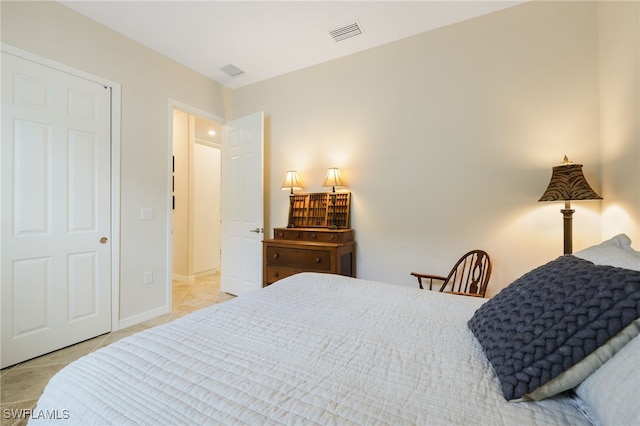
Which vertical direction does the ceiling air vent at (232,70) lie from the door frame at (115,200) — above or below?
above

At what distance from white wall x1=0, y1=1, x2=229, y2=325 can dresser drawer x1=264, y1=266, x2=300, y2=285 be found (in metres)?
1.13

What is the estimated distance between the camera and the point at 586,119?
6.55 ft

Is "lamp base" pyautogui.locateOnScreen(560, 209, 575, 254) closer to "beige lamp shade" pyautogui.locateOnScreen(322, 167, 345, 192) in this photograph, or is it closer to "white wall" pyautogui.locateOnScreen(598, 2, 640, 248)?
"white wall" pyautogui.locateOnScreen(598, 2, 640, 248)

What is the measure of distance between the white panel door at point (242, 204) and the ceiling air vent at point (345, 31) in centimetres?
120

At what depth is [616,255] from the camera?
0.96 metres

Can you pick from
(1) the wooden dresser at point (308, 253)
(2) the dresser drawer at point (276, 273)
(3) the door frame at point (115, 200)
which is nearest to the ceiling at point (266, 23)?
(3) the door frame at point (115, 200)

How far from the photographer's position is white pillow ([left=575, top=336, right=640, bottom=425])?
495mm

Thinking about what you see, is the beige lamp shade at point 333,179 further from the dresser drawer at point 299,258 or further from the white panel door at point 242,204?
the white panel door at point 242,204

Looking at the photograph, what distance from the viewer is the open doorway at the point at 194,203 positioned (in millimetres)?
4281

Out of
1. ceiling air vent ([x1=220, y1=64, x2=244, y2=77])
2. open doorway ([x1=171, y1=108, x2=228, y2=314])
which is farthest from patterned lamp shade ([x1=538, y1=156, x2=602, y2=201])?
open doorway ([x1=171, y1=108, x2=228, y2=314])

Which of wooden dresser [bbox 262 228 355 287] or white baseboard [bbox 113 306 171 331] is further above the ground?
wooden dresser [bbox 262 228 355 287]

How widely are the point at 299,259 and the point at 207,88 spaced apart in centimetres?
252

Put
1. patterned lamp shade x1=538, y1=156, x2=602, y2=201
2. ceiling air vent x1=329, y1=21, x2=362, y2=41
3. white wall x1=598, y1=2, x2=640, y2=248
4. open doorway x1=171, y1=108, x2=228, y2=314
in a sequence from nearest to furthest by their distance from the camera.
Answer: white wall x1=598, y1=2, x2=640, y2=248 < patterned lamp shade x1=538, y1=156, x2=602, y2=201 < ceiling air vent x1=329, y1=21, x2=362, y2=41 < open doorway x1=171, y1=108, x2=228, y2=314

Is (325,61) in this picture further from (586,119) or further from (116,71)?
(586,119)
